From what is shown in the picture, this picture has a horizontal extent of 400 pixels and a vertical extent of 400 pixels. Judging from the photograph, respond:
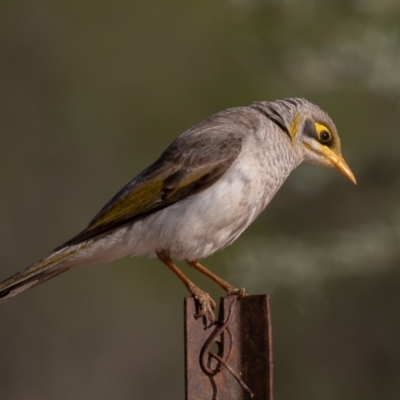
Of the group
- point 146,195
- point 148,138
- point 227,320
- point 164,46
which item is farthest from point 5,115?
point 227,320

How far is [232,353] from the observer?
15.4ft

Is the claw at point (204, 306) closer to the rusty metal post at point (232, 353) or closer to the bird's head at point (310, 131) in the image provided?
the rusty metal post at point (232, 353)

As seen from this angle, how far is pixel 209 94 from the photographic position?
16.1 meters

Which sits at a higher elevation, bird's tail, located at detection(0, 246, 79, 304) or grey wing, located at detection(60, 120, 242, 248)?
grey wing, located at detection(60, 120, 242, 248)

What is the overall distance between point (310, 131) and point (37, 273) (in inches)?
90.5

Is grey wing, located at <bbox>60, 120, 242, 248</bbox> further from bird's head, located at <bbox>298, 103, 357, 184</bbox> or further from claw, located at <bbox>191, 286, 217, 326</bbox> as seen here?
bird's head, located at <bbox>298, 103, 357, 184</bbox>

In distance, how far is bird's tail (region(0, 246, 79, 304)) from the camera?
564 centimetres

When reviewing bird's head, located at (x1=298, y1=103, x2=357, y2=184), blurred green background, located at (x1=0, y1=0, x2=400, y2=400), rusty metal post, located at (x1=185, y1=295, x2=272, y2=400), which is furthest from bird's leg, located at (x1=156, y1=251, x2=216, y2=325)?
blurred green background, located at (x1=0, y1=0, x2=400, y2=400)

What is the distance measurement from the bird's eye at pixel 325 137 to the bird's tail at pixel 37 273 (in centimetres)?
200

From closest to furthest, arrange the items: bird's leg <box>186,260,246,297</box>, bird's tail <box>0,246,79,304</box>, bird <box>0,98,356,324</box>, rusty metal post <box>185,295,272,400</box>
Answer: rusty metal post <box>185,295,272,400</box> < bird's tail <box>0,246,79,304</box> < bird's leg <box>186,260,246,297</box> < bird <box>0,98,356,324</box>

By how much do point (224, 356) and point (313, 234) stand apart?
5.04 metres

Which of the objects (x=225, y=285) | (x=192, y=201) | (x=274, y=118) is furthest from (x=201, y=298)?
(x=274, y=118)

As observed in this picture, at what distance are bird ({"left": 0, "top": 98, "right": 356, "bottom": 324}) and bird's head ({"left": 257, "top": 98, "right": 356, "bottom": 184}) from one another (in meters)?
0.39

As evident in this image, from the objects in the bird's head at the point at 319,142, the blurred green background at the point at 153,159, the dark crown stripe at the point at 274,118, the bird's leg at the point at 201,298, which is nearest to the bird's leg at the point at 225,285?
the bird's leg at the point at 201,298
